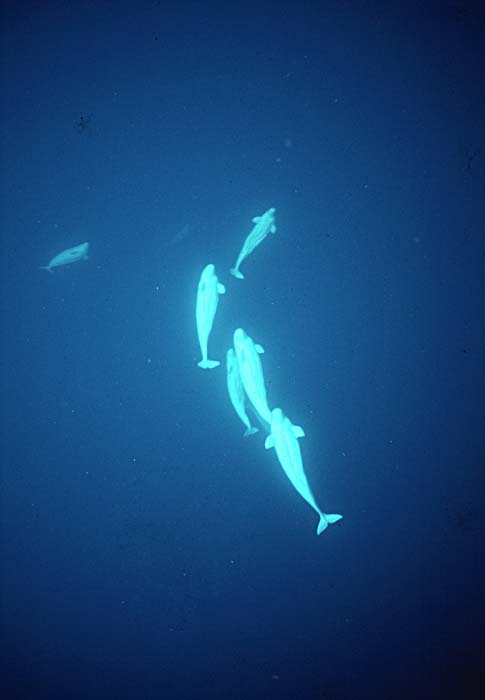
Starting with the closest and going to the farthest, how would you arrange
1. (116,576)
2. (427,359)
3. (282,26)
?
(282,26) → (427,359) → (116,576)

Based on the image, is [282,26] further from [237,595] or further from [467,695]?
Answer: [467,695]

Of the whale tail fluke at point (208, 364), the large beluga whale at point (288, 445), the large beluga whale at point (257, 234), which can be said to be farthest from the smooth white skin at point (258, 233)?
the large beluga whale at point (288, 445)

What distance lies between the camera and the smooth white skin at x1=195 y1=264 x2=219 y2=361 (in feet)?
6.35

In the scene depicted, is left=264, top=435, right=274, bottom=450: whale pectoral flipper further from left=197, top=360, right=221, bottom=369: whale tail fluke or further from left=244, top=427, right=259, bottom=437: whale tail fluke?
left=197, top=360, right=221, bottom=369: whale tail fluke

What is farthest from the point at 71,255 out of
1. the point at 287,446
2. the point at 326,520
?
the point at 326,520

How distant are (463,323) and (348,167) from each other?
814 mm

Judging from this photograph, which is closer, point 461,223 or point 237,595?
point 461,223

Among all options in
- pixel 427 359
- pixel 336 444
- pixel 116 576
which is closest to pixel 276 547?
pixel 336 444

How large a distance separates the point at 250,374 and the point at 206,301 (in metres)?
0.35

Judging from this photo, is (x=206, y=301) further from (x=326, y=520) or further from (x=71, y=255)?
(x=326, y=520)

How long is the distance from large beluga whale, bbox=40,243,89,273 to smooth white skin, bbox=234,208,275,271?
0.67 m

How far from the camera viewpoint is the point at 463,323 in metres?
2.02

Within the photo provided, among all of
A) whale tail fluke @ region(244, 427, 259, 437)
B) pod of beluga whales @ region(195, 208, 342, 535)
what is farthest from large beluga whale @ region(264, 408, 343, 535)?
whale tail fluke @ region(244, 427, 259, 437)

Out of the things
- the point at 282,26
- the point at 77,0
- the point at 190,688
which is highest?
the point at 77,0
